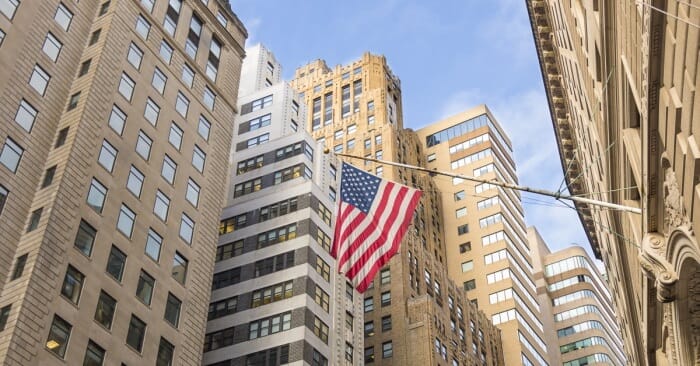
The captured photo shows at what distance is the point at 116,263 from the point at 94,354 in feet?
20.9

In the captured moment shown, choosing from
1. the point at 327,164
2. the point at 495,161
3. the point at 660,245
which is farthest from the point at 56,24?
the point at 495,161

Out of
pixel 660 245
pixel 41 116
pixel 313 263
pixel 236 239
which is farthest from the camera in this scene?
pixel 236 239

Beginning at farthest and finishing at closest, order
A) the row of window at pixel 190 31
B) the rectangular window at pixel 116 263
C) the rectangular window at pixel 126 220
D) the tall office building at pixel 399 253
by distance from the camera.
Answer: the tall office building at pixel 399 253, the row of window at pixel 190 31, the rectangular window at pixel 126 220, the rectangular window at pixel 116 263

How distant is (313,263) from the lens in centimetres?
7062

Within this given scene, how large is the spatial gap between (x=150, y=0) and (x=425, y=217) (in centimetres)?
7088

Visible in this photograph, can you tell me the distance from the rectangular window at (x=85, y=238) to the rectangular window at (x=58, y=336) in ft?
16.0

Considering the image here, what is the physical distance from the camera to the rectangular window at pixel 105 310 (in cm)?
4675

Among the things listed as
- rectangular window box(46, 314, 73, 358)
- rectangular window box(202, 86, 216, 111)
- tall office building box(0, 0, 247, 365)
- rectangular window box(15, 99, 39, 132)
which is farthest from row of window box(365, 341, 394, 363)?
rectangular window box(15, 99, 39, 132)

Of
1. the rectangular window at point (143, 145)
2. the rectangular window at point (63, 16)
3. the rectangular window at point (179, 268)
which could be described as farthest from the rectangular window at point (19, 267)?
the rectangular window at point (63, 16)

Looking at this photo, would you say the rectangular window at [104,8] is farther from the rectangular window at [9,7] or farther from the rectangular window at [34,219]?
the rectangular window at [34,219]

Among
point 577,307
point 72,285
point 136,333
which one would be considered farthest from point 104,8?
point 577,307

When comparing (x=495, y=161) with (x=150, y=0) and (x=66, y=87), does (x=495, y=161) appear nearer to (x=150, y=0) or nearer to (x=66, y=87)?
(x=150, y=0)

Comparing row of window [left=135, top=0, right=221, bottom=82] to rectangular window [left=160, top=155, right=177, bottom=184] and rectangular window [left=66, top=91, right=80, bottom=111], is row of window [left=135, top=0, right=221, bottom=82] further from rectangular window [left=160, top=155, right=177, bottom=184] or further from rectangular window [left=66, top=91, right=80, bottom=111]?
rectangular window [left=160, top=155, right=177, bottom=184]

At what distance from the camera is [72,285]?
4588 cm
